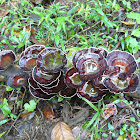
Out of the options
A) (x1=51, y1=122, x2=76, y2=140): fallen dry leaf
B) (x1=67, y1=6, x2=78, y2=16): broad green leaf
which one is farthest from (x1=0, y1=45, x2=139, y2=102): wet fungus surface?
(x1=67, y1=6, x2=78, y2=16): broad green leaf

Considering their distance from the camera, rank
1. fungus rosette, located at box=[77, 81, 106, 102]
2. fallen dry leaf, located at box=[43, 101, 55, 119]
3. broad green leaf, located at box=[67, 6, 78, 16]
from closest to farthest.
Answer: fungus rosette, located at box=[77, 81, 106, 102], fallen dry leaf, located at box=[43, 101, 55, 119], broad green leaf, located at box=[67, 6, 78, 16]

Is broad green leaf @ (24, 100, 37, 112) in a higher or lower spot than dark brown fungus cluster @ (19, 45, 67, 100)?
lower

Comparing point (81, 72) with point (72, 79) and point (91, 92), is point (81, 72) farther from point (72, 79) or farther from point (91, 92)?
point (91, 92)

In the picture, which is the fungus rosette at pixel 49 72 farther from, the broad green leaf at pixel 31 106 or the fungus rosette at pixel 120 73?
the fungus rosette at pixel 120 73

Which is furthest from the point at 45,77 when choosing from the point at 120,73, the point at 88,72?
the point at 120,73

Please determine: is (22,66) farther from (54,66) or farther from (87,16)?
(87,16)

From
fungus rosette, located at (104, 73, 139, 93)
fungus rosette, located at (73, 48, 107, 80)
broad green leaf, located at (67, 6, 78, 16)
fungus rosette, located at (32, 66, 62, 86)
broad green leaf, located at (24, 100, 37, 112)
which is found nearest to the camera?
fungus rosette, located at (73, 48, 107, 80)

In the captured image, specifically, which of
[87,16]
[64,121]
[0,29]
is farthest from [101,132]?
[0,29]

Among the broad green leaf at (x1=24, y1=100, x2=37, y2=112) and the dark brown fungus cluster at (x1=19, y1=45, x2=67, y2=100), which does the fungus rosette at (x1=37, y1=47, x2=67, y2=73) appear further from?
the broad green leaf at (x1=24, y1=100, x2=37, y2=112)

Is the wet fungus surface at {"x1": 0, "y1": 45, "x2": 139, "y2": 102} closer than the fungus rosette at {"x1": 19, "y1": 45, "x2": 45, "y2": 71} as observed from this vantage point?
Yes

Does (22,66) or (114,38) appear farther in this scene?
(114,38)
